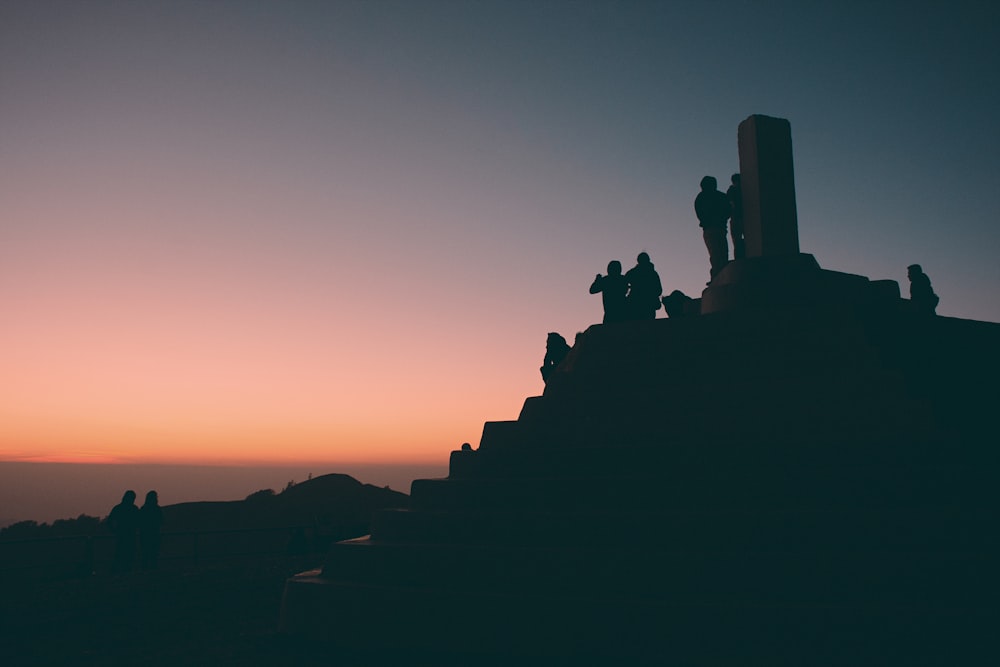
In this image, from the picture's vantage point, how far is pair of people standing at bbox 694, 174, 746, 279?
12391 mm

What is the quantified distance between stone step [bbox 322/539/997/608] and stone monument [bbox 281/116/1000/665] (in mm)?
15

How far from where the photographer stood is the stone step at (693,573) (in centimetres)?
557

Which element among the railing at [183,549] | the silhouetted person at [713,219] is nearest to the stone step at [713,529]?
the silhouetted person at [713,219]

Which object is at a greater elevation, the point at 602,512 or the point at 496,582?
the point at 602,512

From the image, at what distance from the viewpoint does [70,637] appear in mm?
7648

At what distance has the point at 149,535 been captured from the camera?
539 inches

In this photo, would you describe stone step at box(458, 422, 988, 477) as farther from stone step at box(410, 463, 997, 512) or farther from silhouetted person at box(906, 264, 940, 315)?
silhouetted person at box(906, 264, 940, 315)

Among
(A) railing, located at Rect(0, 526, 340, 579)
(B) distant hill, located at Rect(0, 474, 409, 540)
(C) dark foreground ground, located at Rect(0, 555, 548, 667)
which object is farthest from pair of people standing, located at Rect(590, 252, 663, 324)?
(B) distant hill, located at Rect(0, 474, 409, 540)

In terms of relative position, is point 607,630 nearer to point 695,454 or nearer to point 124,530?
point 695,454

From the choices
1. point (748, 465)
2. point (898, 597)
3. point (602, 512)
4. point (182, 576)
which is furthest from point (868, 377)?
point (182, 576)

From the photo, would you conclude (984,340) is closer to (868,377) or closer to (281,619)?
(868,377)

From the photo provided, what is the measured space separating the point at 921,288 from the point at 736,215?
424 centimetres

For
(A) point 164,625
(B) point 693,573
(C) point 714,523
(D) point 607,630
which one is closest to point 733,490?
(C) point 714,523

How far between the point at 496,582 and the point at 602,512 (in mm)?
1217
